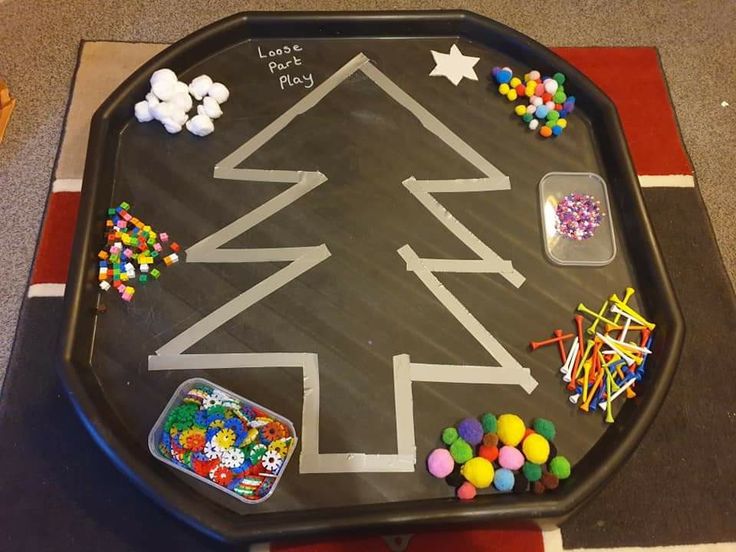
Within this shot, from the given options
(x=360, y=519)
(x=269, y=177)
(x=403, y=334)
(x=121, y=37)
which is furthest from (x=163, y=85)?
(x=360, y=519)

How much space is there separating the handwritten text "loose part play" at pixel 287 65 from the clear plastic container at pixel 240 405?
1.87ft

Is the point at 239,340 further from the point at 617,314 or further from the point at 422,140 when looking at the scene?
the point at 617,314

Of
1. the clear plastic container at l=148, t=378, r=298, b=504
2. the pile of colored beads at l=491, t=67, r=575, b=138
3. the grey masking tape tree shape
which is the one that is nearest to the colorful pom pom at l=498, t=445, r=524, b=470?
the grey masking tape tree shape

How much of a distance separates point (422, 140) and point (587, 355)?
1.53ft

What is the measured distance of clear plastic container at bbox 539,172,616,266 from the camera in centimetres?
100

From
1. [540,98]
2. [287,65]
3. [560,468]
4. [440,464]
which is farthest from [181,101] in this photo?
[560,468]

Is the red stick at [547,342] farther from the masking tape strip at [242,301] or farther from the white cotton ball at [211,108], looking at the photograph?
the white cotton ball at [211,108]

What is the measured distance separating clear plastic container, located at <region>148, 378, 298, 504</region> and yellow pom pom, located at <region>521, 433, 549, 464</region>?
330mm

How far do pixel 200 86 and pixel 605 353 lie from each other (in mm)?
822

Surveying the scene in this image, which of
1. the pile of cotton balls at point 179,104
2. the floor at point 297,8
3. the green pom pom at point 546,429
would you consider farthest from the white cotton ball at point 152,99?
the green pom pom at point 546,429

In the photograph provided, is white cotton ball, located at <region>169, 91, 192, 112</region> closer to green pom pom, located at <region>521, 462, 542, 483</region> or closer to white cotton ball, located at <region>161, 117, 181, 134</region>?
white cotton ball, located at <region>161, 117, 181, 134</region>

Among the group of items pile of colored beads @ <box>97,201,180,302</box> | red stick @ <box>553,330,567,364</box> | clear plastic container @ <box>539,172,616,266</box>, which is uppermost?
clear plastic container @ <box>539,172,616,266</box>

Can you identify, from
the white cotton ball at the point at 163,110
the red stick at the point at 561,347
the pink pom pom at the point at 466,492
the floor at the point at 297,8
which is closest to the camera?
the pink pom pom at the point at 466,492

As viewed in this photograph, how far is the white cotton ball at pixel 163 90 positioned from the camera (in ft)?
3.48
